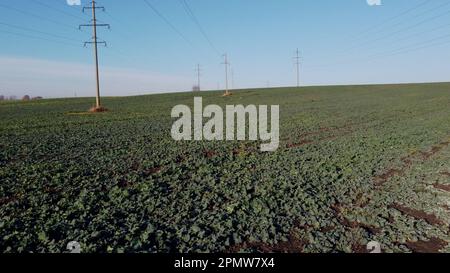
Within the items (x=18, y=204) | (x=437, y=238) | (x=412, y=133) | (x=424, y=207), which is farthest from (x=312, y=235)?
(x=412, y=133)

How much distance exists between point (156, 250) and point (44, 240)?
2.37 m

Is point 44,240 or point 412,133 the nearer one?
point 44,240

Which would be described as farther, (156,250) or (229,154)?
(229,154)

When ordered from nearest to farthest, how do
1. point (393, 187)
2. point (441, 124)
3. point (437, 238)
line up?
point (437, 238) → point (393, 187) → point (441, 124)

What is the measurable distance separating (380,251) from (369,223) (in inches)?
50.5

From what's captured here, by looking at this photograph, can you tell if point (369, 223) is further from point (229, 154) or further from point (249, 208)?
point (229, 154)

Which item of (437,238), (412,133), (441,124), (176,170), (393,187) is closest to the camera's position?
(437,238)

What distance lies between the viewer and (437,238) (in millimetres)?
6418

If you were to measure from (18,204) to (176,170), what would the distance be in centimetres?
509

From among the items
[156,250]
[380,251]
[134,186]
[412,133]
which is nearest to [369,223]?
[380,251]

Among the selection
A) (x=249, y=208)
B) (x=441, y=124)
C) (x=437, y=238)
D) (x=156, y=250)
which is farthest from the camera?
(x=441, y=124)

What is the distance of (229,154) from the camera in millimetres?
14641

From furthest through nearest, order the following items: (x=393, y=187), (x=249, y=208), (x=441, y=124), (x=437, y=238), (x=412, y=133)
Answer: (x=441, y=124) → (x=412, y=133) → (x=393, y=187) → (x=249, y=208) → (x=437, y=238)

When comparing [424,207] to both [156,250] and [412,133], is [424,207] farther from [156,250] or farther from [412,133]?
[412,133]
